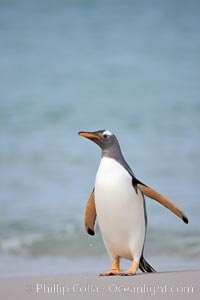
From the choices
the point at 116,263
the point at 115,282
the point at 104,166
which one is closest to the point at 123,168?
the point at 104,166

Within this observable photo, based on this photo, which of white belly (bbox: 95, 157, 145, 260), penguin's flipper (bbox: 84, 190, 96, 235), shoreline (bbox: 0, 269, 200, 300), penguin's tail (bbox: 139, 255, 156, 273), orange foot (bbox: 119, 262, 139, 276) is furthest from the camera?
penguin's flipper (bbox: 84, 190, 96, 235)

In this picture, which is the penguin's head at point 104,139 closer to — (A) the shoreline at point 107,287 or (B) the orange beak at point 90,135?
(B) the orange beak at point 90,135

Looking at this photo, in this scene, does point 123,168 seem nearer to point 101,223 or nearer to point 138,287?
point 101,223

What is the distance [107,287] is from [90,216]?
35.7 inches

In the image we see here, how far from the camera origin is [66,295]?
239 centimetres

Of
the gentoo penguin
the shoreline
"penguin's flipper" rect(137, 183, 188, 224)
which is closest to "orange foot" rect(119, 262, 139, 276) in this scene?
the gentoo penguin

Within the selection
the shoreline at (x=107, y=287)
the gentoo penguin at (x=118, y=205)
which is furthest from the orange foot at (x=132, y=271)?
the shoreline at (x=107, y=287)

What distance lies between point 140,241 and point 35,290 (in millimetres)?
757

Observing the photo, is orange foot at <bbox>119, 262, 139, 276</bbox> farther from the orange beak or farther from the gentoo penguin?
the orange beak

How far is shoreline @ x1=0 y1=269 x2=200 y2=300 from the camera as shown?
2.36 metres

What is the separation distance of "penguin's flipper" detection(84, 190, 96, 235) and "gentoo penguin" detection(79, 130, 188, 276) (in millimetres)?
133

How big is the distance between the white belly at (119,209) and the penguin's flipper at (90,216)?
0.63 feet

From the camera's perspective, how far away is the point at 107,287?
2490mm

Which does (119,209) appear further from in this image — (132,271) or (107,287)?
(107,287)
